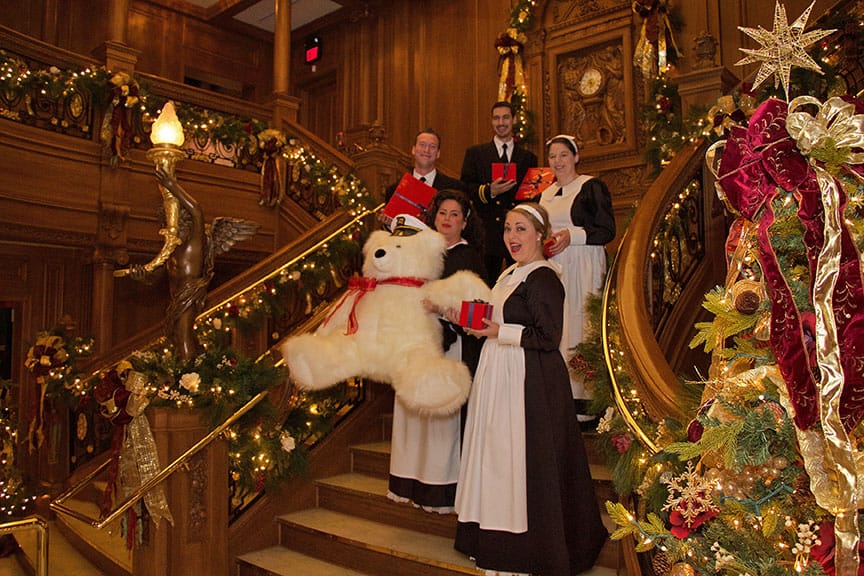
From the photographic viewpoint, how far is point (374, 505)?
4012 millimetres

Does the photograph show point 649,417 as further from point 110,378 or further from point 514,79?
point 514,79

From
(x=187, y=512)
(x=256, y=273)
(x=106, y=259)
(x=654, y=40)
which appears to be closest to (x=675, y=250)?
(x=256, y=273)

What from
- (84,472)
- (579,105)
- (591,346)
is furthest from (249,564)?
(579,105)

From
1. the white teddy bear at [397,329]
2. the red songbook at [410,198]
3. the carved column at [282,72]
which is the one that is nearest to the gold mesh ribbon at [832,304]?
the white teddy bear at [397,329]

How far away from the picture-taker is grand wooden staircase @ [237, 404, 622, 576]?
338 centimetres

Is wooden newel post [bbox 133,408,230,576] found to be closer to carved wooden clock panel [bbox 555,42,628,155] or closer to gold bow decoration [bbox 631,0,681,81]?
carved wooden clock panel [bbox 555,42,628,155]

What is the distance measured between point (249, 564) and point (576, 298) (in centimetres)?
234

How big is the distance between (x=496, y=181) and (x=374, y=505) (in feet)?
7.13

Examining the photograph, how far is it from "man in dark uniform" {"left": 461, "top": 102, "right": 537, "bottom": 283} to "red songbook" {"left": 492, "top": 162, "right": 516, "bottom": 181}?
29 millimetres

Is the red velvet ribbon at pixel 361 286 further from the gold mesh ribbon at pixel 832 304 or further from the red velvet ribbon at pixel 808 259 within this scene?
the gold mesh ribbon at pixel 832 304

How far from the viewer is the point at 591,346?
149 inches

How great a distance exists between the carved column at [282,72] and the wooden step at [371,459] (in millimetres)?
5414

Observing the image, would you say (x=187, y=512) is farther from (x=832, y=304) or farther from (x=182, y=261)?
(x=832, y=304)

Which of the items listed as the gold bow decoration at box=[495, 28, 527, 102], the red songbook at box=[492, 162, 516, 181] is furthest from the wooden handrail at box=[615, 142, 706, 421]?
the gold bow decoration at box=[495, 28, 527, 102]
